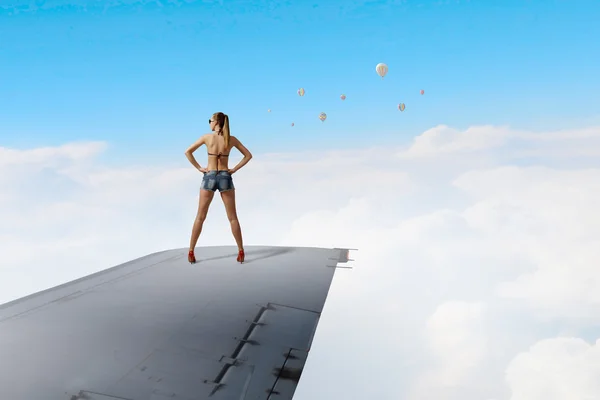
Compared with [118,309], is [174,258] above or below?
above

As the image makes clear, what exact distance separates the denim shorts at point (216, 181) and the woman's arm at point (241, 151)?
0.58 feet

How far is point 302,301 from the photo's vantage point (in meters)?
6.48

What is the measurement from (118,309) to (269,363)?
2878mm

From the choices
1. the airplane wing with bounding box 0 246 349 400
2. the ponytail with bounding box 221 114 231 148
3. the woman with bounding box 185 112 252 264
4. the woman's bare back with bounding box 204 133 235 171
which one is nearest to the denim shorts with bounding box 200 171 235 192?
the woman with bounding box 185 112 252 264

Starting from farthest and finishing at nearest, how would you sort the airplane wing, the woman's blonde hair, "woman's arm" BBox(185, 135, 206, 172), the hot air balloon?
the hot air balloon
"woman's arm" BBox(185, 135, 206, 172)
the woman's blonde hair
the airplane wing

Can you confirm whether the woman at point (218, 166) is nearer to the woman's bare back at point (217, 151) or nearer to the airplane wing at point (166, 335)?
the woman's bare back at point (217, 151)

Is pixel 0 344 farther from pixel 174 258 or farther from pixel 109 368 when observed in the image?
pixel 174 258

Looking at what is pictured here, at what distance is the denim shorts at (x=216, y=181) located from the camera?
29.1 feet

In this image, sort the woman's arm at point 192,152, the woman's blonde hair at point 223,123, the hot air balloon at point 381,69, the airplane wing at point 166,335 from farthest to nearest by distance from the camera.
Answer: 1. the hot air balloon at point 381,69
2. the woman's arm at point 192,152
3. the woman's blonde hair at point 223,123
4. the airplane wing at point 166,335

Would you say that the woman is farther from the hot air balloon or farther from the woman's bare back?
the hot air balloon

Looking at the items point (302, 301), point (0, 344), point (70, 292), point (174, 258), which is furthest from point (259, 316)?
point (174, 258)

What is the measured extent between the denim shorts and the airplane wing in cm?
158

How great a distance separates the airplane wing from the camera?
394cm

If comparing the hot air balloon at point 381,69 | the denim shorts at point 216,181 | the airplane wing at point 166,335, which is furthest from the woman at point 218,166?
the hot air balloon at point 381,69
